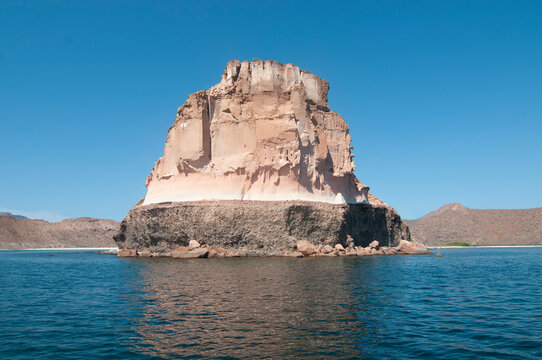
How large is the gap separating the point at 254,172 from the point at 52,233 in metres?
75.1

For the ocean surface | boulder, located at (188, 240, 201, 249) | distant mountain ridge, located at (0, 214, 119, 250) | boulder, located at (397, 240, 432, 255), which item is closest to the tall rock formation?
boulder, located at (188, 240, 201, 249)

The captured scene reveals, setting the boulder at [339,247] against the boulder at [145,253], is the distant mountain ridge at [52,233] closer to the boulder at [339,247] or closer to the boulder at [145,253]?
the boulder at [145,253]

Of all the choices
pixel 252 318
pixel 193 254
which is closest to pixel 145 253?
pixel 193 254

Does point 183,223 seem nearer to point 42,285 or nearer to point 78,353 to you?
point 42,285

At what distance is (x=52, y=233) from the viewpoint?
93.2m

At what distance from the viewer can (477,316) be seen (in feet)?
34.9

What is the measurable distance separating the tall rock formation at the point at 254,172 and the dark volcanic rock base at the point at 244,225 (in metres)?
0.08

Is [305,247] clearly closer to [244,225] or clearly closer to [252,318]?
[244,225]

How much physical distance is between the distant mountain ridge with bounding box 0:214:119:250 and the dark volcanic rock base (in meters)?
62.9

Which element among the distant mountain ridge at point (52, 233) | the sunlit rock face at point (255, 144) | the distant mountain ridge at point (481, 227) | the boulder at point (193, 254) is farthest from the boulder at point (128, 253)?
the distant mountain ridge at point (481, 227)

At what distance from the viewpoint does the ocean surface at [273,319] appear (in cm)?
776

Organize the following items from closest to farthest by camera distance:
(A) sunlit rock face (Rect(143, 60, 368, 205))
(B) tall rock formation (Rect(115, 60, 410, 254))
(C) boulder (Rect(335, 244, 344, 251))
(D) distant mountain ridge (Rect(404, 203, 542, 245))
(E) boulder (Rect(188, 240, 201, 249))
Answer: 1. (E) boulder (Rect(188, 240, 201, 249))
2. (B) tall rock formation (Rect(115, 60, 410, 254))
3. (C) boulder (Rect(335, 244, 344, 251))
4. (A) sunlit rock face (Rect(143, 60, 368, 205))
5. (D) distant mountain ridge (Rect(404, 203, 542, 245))

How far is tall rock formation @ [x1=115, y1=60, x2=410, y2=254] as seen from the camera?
3341 cm

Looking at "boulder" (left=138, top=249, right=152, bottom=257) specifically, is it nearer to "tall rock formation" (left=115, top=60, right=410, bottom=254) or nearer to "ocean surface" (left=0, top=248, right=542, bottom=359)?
"tall rock formation" (left=115, top=60, right=410, bottom=254)
